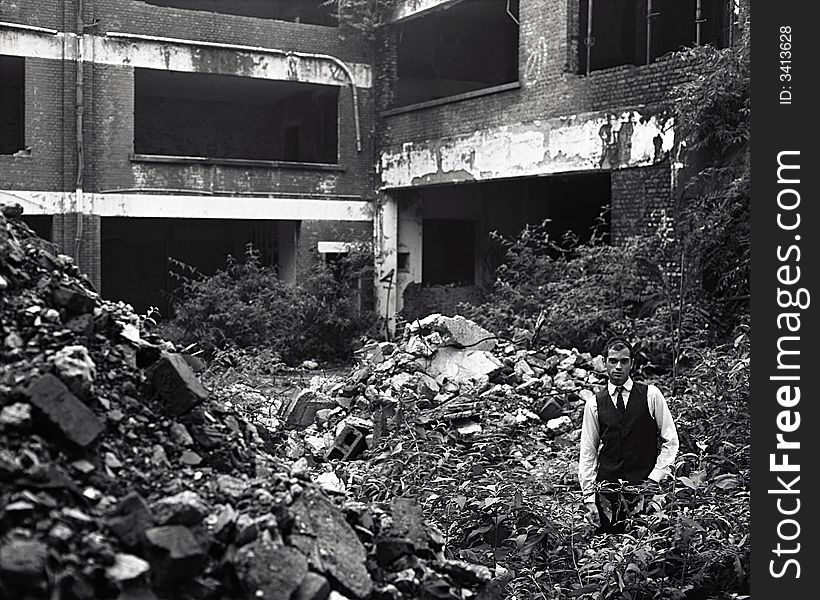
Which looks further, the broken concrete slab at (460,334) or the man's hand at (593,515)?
the broken concrete slab at (460,334)

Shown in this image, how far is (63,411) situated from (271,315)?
13807mm

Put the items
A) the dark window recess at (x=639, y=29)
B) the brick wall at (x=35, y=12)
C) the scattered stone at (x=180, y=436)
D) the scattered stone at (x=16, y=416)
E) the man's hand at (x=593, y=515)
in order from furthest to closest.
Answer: the dark window recess at (x=639, y=29) < the brick wall at (x=35, y=12) < the man's hand at (x=593, y=515) < the scattered stone at (x=180, y=436) < the scattered stone at (x=16, y=416)

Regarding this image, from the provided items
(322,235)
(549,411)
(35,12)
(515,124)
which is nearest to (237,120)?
(322,235)

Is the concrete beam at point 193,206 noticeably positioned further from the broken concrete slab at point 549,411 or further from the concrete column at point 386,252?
the broken concrete slab at point 549,411

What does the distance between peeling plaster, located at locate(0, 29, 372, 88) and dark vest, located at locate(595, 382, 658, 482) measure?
561 inches

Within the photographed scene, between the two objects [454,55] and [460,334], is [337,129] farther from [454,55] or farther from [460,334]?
[460,334]

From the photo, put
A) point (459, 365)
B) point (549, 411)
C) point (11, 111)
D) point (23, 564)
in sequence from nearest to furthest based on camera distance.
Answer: point (23, 564), point (549, 411), point (459, 365), point (11, 111)

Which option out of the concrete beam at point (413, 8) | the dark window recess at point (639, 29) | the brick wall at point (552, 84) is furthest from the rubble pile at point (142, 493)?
the concrete beam at point (413, 8)

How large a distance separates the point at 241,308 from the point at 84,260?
2992 millimetres

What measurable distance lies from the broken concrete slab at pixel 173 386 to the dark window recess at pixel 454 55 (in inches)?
676

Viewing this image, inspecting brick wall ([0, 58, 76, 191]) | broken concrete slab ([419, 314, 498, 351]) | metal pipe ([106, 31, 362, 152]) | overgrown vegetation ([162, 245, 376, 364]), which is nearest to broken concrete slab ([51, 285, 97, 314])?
broken concrete slab ([419, 314, 498, 351])

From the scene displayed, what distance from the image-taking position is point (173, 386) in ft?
15.9

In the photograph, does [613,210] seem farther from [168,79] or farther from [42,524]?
[42,524]

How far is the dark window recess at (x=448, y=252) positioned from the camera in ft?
70.7
